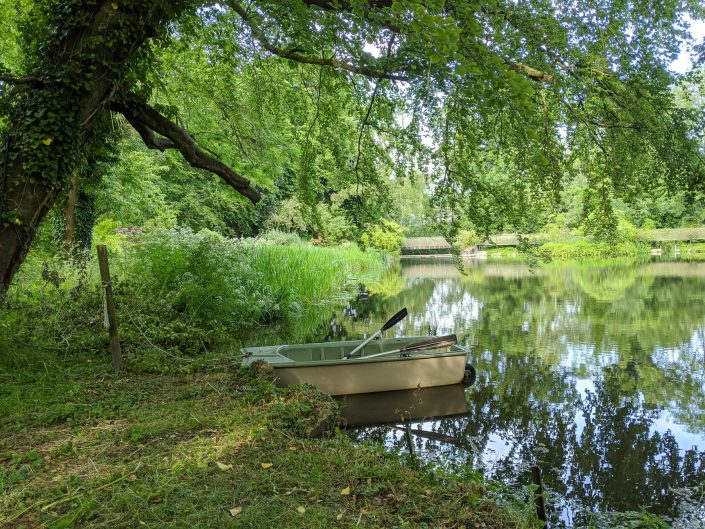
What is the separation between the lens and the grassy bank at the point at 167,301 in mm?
6168

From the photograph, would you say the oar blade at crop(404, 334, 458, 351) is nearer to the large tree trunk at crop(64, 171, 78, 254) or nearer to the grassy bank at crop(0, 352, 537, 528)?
the grassy bank at crop(0, 352, 537, 528)

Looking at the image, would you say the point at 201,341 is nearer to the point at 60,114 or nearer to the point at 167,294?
the point at 167,294

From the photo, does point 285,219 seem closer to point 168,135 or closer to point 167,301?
point 167,301

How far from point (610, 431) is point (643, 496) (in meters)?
1.41

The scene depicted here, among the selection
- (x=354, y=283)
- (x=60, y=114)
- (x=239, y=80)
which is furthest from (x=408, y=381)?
(x=354, y=283)

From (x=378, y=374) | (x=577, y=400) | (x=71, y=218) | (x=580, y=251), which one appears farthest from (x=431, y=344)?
(x=580, y=251)

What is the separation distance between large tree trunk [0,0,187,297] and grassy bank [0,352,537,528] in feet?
4.10

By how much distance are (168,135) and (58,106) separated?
192 cm

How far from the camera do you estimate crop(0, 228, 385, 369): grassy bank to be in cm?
617

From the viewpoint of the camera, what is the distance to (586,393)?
6559 mm

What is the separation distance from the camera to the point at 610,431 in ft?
17.4

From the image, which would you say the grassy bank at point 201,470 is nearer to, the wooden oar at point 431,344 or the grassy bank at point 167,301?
the grassy bank at point 167,301

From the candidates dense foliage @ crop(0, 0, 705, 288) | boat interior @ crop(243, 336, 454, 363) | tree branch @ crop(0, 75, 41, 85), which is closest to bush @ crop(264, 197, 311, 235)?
dense foliage @ crop(0, 0, 705, 288)

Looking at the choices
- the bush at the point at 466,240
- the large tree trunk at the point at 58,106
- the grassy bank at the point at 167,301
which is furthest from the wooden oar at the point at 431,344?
the large tree trunk at the point at 58,106
